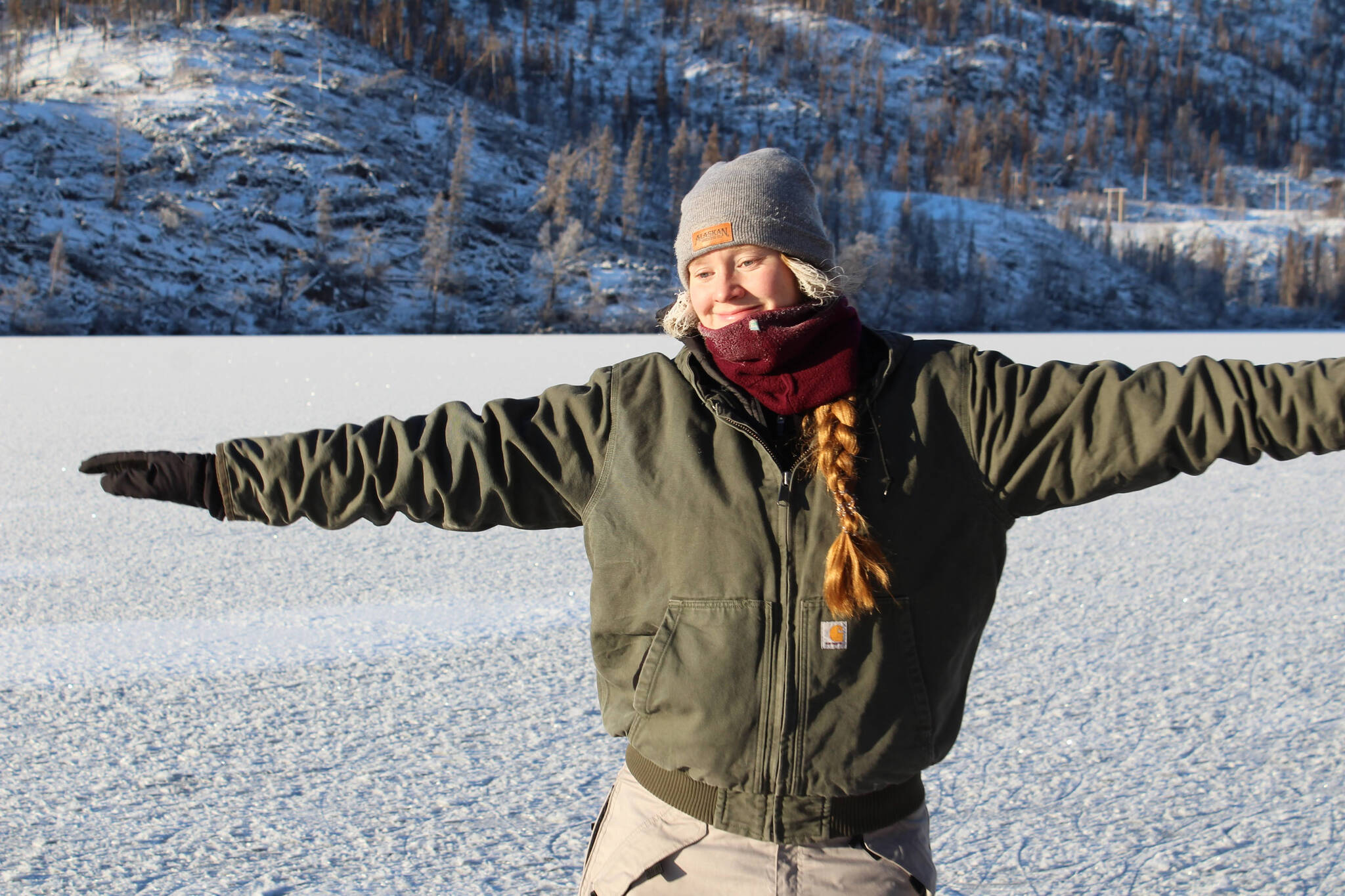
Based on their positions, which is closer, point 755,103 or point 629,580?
point 629,580

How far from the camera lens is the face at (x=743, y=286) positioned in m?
1.41

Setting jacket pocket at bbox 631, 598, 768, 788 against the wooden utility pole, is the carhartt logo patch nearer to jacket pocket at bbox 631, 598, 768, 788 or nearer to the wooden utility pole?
jacket pocket at bbox 631, 598, 768, 788

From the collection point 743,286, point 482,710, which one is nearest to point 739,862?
point 743,286

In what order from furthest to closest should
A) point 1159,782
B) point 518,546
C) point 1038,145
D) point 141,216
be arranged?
point 1038,145
point 141,216
point 518,546
point 1159,782

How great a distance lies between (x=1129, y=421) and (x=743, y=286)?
0.49m

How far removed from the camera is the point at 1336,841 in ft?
7.46

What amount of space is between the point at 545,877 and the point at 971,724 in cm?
125

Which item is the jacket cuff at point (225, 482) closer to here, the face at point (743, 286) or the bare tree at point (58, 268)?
the face at point (743, 286)

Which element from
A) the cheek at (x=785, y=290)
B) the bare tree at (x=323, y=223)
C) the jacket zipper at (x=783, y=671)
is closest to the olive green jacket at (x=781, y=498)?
the jacket zipper at (x=783, y=671)

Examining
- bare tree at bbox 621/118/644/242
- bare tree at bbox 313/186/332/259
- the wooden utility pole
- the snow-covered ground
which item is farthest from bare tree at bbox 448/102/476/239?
the snow-covered ground

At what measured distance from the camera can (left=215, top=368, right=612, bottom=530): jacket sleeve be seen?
1.37 metres

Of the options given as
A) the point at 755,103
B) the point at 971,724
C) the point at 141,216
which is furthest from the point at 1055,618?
the point at 755,103

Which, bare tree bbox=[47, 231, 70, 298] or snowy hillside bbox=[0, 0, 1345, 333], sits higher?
snowy hillside bbox=[0, 0, 1345, 333]

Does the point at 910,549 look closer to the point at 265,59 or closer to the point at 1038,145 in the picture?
the point at 265,59
